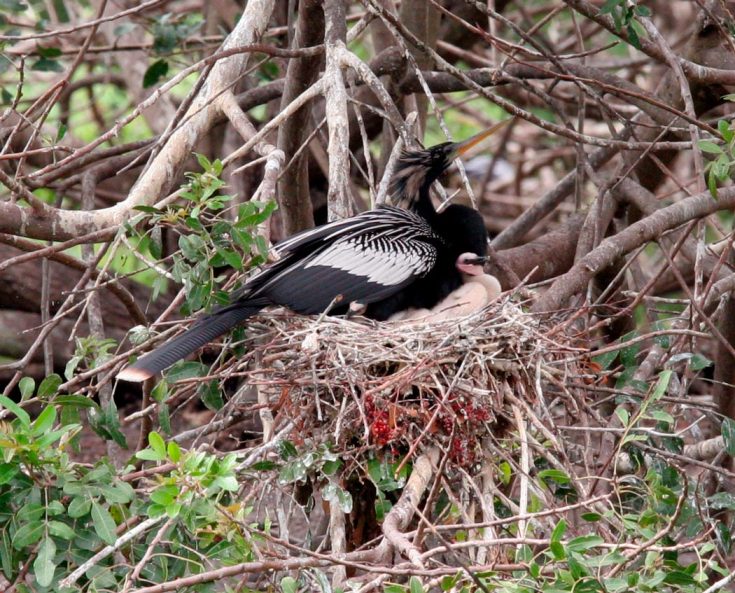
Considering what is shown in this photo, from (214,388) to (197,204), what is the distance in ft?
2.07

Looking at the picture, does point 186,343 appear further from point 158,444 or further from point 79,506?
point 158,444

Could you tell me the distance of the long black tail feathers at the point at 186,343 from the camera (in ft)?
11.5

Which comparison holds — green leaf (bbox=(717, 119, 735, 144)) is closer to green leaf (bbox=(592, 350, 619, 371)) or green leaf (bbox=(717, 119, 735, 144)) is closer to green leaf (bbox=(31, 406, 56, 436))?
green leaf (bbox=(592, 350, 619, 371))

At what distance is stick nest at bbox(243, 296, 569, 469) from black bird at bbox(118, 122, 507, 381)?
22 centimetres

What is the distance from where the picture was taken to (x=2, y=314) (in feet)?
21.0

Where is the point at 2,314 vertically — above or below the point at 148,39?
below

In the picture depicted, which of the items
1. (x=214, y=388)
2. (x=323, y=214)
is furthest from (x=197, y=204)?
(x=323, y=214)

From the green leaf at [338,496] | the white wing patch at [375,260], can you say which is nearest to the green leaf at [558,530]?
the green leaf at [338,496]

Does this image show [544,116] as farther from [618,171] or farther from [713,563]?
[713,563]

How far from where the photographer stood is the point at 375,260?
4.12m

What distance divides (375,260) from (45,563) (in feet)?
5.97

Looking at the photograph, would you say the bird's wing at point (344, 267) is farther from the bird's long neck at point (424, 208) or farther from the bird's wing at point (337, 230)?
the bird's long neck at point (424, 208)

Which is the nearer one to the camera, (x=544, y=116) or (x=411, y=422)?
(x=411, y=422)

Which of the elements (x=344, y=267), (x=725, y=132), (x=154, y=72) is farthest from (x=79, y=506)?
(x=154, y=72)
